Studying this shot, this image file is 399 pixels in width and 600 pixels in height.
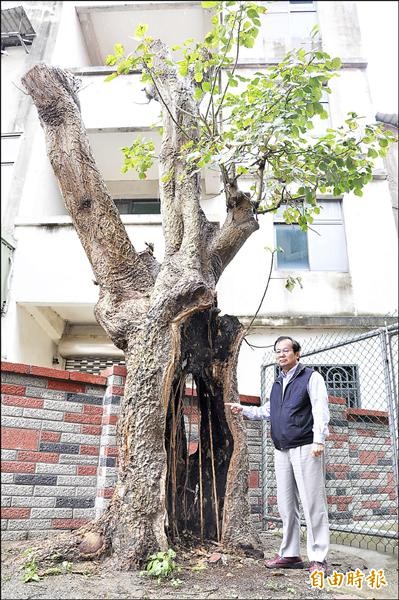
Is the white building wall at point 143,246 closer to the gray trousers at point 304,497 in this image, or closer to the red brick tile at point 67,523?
the red brick tile at point 67,523

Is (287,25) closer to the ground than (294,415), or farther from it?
farther from it

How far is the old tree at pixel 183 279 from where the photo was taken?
10.2ft

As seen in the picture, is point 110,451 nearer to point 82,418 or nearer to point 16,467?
point 82,418

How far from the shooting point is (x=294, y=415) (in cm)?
313

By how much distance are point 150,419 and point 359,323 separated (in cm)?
525

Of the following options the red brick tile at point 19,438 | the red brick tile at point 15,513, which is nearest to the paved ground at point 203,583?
the red brick tile at point 15,513

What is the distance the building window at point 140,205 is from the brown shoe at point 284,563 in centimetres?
756

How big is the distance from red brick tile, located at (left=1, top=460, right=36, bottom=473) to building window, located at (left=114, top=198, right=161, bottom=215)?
264 inches

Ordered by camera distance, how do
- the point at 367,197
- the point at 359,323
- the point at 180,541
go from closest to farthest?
the point at 180,541
the point at 359,323
the point at 367,197

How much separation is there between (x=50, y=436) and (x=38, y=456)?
0.18 metres

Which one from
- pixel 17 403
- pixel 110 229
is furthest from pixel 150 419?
pixel 110 229

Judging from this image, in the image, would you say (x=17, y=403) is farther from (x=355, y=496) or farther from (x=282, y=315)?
(x=282, y=315)

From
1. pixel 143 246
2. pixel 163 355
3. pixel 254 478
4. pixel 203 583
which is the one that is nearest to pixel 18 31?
pixel 143 246

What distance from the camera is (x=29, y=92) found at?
3.98 meters
